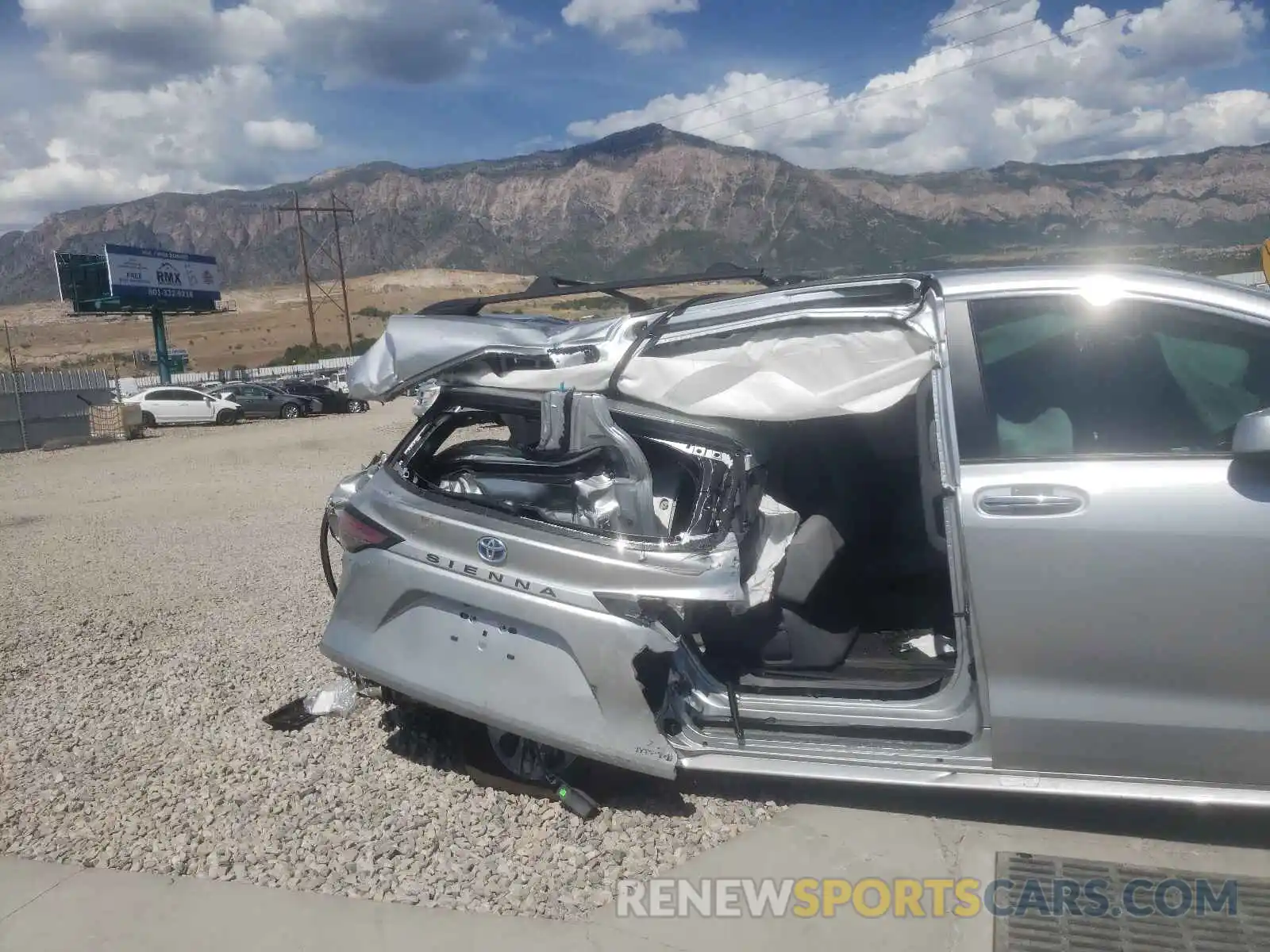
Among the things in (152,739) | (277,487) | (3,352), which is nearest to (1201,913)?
(152,739)

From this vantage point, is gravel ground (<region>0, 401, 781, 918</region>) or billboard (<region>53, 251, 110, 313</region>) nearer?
gravel ground (<region>0, 401, 781, 918</region>)

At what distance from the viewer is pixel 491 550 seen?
3580 mm

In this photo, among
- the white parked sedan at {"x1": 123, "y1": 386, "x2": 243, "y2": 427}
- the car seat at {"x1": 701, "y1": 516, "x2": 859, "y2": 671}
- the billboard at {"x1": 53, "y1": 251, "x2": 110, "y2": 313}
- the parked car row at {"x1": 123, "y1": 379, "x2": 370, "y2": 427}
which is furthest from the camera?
the billboard at {"x1": 53, "y1": 251, "x2": 110, "y2": 313}

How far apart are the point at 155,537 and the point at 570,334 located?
7889 millimetres

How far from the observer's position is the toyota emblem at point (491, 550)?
3561mm

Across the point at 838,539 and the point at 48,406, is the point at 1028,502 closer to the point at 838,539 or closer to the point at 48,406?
the point at 838,539

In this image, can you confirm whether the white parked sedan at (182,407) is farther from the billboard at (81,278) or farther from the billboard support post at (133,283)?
the billboard at (81,278)

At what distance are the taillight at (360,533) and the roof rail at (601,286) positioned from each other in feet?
2.88

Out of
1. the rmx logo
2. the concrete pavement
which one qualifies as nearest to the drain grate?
the concrete pavement

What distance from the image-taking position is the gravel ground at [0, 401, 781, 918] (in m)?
3.45

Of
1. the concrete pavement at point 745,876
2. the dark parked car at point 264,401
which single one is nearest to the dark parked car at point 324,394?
the dark parked car at point 264,401

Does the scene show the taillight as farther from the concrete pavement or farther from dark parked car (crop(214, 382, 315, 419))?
dark parked car (crop(214, 382, 315, 419))

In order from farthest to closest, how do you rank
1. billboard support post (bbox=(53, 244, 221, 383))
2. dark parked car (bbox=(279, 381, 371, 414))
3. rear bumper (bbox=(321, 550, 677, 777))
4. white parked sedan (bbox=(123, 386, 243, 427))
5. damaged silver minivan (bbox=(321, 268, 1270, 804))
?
1. billboard support post (bbox=(53, 244, 221, 383))
2. dark parked car (bbox=(279, 381, 371, 414))
3. white parked sedan (bbox=(123, 386, 243, 427))
4. rear bumper (bbox=(321, 550, 677, 777))
5. damaged silver minivan (bbox=(321, 268, 1270, 804))

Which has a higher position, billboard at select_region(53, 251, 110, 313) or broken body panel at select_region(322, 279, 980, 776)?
billboard at select_region(53, 251, 110, 313)
